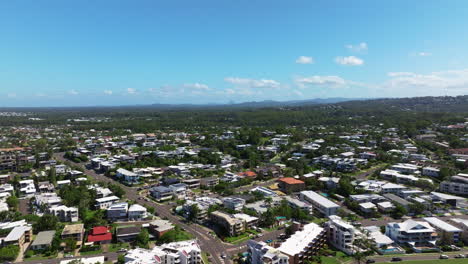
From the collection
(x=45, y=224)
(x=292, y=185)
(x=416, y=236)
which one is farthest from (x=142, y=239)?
(x=416, y=236)

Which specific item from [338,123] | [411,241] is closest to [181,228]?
[411,241]

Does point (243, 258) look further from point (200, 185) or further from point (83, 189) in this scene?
point (83, 189)

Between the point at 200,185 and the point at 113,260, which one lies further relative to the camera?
the point at 200,185

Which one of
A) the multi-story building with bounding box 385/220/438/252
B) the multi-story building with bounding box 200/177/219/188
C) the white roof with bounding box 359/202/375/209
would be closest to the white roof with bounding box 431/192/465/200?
the white roof with bounding box 359/202/375/209

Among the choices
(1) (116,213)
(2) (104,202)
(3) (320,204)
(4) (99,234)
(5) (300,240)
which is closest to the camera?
(5) (300,240)

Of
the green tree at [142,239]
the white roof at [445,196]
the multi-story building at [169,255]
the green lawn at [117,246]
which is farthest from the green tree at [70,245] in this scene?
the white roof at [445,196]

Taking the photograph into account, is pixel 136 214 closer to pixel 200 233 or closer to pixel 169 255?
pixel 200 233
